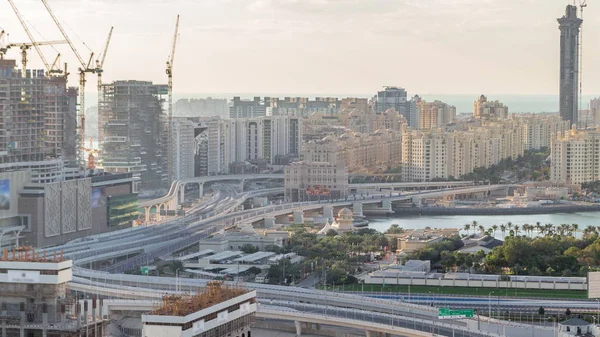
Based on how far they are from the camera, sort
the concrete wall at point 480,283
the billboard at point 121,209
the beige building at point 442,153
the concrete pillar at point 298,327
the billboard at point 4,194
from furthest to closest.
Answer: the beige building at point 442,153 < the billboard at point 121,209 < the billboard at point 4,194 < the concrete wall at point 480,283 < the concrete pillar at point 298,327

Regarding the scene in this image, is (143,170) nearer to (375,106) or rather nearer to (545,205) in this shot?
(545,205)

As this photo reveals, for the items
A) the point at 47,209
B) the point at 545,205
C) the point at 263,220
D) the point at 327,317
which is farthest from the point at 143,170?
the point at 327,317

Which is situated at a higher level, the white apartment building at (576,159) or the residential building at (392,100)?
the residential building at (392,100)

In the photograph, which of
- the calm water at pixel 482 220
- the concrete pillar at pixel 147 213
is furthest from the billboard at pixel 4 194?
the calm water at pixel 482 220

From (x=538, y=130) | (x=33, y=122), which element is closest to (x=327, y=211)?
(x=33, y=122)

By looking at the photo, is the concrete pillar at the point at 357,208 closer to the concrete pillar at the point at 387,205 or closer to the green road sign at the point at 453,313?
→ the concrete pillar at the point at 387,205

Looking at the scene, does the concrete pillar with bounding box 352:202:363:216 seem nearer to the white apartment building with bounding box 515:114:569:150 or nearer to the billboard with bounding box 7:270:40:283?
the white apartment building with bounding box 515:114:569:150

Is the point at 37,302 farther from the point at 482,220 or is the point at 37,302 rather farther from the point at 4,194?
the point at 482,220
